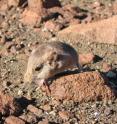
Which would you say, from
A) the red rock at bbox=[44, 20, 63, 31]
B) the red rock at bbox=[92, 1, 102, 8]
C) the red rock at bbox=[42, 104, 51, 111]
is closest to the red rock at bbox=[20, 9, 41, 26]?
the red rock at bbox=[44, 20, 63, 31]

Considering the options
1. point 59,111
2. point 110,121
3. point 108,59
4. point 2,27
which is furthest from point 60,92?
point 2,27

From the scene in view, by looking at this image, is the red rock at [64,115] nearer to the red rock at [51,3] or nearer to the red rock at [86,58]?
the red rock at [86,58]

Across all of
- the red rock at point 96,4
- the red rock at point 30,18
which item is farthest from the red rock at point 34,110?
the red rock at point 96,4

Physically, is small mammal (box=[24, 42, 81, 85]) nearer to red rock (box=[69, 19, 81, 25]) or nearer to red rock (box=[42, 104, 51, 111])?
red rock (box=[42, 104, 51, 111])

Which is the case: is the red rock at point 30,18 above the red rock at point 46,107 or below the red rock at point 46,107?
below

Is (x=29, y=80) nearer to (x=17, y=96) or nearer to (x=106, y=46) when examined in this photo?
(x=17, y=96)

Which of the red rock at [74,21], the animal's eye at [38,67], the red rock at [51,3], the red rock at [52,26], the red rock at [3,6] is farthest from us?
the red rock at [3,6]

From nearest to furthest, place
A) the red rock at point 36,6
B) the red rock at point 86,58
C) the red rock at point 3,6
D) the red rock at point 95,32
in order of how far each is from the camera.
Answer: the red rock at point 86,58 → the red rock at point 95,32 → the red rock at point 36,6 → the red rock at point 3,6
